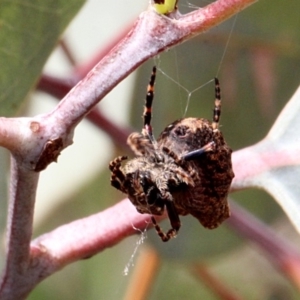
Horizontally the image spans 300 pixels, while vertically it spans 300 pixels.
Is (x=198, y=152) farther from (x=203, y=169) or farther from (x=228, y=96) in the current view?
(x=228, y=96)

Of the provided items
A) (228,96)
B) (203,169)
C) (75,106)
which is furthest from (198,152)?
(228,96)

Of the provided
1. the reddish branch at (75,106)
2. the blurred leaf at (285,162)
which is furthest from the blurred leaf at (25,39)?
the blurred leaf at (285,162)

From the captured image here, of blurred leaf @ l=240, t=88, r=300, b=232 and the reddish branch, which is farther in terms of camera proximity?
blurred leaf @ l=240, t=88, r=300, b=232

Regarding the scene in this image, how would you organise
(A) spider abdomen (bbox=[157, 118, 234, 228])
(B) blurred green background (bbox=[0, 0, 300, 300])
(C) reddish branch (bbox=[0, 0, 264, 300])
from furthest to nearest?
(B) blurred green background (bbox=[0, 0, 300, 300])
(A) spider abdomen (bbox=[157, 118, 234, 228])
(C) reddish branch (bbox=[0, 0, 264, 300])

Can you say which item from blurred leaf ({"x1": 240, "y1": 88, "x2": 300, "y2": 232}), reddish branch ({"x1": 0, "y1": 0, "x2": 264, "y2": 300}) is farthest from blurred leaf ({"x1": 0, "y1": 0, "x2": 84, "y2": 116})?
blurred leaf ({"x1": 240, "y1": 88, "x2": 300, "y2": 232})

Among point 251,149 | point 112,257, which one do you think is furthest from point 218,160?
point 112,257

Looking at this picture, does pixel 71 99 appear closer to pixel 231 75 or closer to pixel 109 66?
pixel 109 66

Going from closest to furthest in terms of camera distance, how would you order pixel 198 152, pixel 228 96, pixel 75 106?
1. pixel 75 106
2. pixel 198 152
3. pixel 228 96

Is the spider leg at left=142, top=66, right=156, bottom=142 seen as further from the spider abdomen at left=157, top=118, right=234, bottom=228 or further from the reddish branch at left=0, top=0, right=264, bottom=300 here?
the reddish branch at left=0, top=0, right=264, bottom=300
